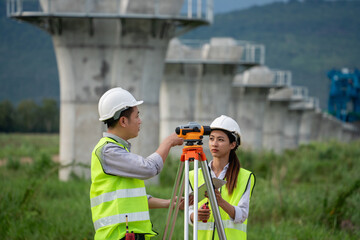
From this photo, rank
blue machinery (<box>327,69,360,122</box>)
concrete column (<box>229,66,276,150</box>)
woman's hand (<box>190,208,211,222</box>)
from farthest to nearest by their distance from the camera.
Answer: blue machinery (<box>327,69,360,122</box>) → concrete column (<box>229,66,276,150</box>) → woman's hand (<box>190,208,211,222</box>)

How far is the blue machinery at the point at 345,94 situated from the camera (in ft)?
238

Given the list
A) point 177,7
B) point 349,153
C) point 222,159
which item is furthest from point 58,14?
point 349,153

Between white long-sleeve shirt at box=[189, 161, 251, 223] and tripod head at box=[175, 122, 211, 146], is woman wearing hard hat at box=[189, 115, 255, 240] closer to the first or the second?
white long-sleeve shirt at box=[189, 161, 251, 223]

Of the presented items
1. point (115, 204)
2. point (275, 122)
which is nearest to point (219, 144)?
point (115, 204)

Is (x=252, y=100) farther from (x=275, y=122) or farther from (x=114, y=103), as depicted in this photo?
(x=114, y=103)

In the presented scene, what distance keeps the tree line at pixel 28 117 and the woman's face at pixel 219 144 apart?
74467 millimetres

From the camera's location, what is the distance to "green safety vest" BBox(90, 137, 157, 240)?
177 inches

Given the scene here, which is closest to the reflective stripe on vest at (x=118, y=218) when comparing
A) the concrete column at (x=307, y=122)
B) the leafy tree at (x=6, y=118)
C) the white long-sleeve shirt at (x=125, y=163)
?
the white long-sleeve shirt at (x=125, y=163)

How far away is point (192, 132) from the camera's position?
4359 millimetres

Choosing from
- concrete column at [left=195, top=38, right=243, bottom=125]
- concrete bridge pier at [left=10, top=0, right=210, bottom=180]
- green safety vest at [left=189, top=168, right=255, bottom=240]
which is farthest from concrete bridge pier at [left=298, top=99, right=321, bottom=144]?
green safety vest at [left=189, top=168, right=255, bottom=240]

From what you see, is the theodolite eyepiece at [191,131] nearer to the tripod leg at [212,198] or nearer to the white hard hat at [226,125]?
the tripod leg at [212,198]

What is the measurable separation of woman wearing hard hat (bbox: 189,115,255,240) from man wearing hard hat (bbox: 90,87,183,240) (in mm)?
568

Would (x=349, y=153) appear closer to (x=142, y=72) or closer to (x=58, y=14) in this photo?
(x=142, y=72)

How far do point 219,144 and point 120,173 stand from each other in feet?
3.43
